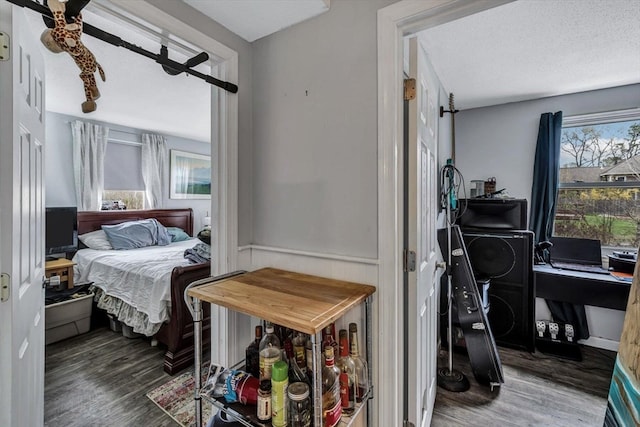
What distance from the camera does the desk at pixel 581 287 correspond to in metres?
2.20

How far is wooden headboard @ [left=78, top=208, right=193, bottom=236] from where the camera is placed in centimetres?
361

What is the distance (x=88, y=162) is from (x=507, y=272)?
4987 mm

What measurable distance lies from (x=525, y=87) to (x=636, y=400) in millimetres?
2867

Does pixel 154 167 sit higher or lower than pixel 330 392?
A: higher

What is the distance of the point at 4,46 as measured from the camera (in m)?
0.83

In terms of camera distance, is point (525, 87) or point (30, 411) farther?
point (525, 87)

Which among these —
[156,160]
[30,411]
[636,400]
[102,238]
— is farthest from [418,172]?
[156,160]

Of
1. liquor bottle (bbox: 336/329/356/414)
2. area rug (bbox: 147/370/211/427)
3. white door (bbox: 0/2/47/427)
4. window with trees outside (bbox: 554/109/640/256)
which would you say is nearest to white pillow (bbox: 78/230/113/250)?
area rug (bbox: 147/370/211/427)

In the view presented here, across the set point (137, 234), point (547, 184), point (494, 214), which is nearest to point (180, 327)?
point (137, 234)

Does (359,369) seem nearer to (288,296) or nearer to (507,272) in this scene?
(288,296)

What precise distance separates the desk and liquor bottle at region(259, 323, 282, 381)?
8.20 ft

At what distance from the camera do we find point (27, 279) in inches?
42.6

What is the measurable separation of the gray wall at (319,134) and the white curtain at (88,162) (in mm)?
3434

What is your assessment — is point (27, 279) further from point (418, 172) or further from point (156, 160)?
point (156, 160)
